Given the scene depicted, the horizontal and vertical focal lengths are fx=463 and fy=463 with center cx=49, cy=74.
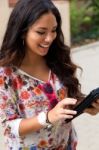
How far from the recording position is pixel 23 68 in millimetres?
2211

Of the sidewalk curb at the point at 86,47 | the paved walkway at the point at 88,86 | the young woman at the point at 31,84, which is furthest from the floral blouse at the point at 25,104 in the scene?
the sidewalk curb at the point at 86,47

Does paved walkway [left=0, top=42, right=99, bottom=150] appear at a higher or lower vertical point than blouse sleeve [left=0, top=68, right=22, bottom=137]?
lower

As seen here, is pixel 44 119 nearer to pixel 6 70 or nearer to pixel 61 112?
pixel 61 112

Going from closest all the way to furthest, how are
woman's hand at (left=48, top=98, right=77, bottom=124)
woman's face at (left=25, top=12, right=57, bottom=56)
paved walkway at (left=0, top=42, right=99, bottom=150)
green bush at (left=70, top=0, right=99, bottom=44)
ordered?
1. woman's hand at (left=48, top=98, right=77, bottom=124)
2. woman's face at (left=25, top=12, right=57, bottom=56)
3. paved walkway at (left=0, top=42, right=99, bottom=150)
4. green bush at (left=70, top=0, right=99, bottom=44)

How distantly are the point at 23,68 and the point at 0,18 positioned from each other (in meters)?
5.40

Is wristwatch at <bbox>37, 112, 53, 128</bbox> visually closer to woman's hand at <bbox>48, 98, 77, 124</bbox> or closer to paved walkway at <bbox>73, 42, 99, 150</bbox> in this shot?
woman's hand at <bbox>48, 98, 77, 124</bbox>

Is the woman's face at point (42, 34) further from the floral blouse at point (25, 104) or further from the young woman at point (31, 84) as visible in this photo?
the floral blouse at point (25, 104)

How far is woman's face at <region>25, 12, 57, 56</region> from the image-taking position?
211 centimetres

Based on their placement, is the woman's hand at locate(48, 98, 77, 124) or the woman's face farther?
the woman's face

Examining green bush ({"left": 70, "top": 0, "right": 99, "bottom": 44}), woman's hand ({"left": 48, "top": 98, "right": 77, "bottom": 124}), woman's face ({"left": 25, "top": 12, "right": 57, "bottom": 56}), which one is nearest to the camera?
woman's hand ({"left": 48, "top": 98, "right": 77, "bottom": 124})

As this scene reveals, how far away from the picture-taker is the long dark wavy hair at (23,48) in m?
2.12

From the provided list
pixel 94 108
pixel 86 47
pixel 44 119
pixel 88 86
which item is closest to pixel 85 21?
pixel 86 47

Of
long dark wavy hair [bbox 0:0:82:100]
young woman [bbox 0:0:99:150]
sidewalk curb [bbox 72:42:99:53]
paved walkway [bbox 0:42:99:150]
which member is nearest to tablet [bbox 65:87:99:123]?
young woman [bbox 0:0:99:150]

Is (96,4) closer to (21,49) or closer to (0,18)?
(0,18)
